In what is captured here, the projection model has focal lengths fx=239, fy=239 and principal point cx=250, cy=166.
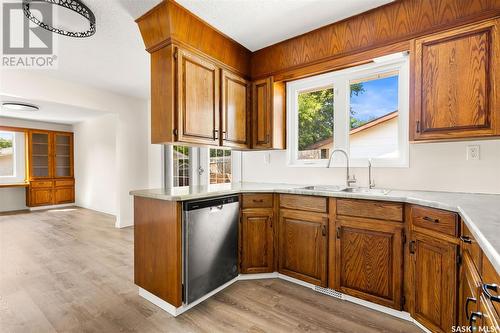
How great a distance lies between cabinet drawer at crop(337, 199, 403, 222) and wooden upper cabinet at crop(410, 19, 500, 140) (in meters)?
0.60

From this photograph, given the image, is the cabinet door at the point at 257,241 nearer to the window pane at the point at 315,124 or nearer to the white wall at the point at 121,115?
the window pane at the point at 315,124

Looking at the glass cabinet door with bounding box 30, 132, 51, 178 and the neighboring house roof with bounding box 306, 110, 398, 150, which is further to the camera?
the glass cabinet door with bounding box 30, 132, 51, 178

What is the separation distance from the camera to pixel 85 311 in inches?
75.0

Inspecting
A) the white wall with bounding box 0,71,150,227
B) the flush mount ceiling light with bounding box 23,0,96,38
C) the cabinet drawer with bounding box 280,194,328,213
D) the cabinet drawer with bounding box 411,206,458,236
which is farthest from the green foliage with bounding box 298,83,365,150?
the white wall with bounding box 0,71,150,227

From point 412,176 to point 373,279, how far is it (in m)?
0.98

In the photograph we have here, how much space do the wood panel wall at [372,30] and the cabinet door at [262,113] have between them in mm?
144

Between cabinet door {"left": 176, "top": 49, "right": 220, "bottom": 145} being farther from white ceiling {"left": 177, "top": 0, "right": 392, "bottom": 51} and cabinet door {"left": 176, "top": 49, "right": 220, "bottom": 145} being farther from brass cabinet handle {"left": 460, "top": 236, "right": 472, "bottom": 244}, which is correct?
brass cabinet handle {"left": 460, "top": 236, "right": 472, "bottom": 244}

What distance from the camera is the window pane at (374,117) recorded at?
2.34 meters

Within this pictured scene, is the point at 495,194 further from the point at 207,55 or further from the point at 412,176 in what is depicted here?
the point at 207,55

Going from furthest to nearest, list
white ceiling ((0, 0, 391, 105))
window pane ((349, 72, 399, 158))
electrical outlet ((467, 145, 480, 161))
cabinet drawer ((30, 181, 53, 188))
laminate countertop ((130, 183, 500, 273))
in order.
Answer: cabinet drawer ((30, 181, 53, 188)) → window pane ((349, 72, 399, 158)) → white ceiling ((0, 0, 391, 105)) → electrical outlet ((467, 145, 480, 161)) → laminate countertop ((130, 183, 500, 273))

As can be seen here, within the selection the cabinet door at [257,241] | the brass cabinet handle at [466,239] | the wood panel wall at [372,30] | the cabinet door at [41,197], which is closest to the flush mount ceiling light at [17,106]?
the cabinet door at [41,197]

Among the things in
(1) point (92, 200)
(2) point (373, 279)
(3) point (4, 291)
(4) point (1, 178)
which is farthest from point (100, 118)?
(2) point (373, 279)

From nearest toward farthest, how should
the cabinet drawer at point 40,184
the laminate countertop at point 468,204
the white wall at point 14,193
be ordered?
the laminate countertop at point 468,204 < the white wall at point 14,193 < the cabinet drawer at point 40,184

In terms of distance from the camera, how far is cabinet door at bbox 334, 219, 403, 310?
178cm
